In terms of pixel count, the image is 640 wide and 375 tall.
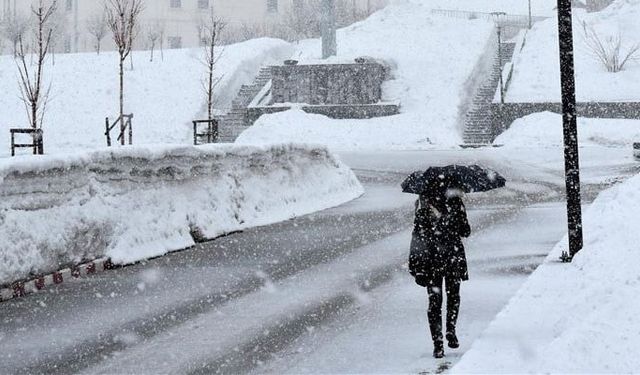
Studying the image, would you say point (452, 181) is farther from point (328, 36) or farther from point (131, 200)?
point (328, 36)

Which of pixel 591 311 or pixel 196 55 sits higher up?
pixel 196 55

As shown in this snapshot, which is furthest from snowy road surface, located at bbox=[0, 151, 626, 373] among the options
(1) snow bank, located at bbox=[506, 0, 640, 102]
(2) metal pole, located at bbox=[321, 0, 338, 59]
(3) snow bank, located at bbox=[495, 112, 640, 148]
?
(2) metal pole, located at bbox=[321, 0, 338, 59]

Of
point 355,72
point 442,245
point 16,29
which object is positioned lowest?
point 442,245

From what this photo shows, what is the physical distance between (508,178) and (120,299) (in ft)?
58.6

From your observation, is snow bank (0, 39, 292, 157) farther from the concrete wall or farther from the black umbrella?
the black umbrella

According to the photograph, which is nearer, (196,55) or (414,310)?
(414,310)

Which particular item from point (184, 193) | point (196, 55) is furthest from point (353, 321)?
point (196, 55)

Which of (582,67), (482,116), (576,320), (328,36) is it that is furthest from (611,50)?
(576,320)

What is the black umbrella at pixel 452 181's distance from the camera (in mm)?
6691

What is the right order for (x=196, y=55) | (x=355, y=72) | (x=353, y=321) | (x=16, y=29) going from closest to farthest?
(x=353, y=321) → (x=355, y=72) → (x=196, y=55) → (x=16, y=29)

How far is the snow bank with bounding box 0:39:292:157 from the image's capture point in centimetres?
4328

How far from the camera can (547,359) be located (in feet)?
19.6

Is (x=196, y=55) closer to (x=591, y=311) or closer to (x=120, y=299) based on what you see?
(x=120, y=299)

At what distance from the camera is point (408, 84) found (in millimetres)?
45062
